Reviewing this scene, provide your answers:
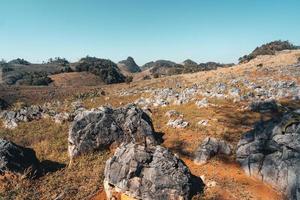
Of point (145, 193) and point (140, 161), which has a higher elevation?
point (140, 161)

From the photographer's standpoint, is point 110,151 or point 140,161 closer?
point 140,161

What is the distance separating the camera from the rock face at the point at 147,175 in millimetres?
20641

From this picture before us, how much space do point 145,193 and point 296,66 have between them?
69148 millimetres

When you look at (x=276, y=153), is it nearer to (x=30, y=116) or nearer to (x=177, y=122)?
(x=177, y=122)

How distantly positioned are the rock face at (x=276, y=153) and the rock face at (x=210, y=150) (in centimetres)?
178

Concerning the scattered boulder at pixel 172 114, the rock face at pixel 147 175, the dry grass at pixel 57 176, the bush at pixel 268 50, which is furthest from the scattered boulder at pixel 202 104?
the bush at pixel 268 50

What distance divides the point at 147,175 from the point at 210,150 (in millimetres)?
8931

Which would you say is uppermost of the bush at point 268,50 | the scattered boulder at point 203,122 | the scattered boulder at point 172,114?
the bush at point 268,50

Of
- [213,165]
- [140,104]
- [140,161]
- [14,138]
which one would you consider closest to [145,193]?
[140,161]

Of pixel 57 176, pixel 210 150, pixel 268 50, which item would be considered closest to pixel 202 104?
pixel 210 150

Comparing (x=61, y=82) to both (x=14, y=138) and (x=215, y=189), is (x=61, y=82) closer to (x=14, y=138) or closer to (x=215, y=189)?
(x=14, y=138)

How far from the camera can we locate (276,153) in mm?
23531

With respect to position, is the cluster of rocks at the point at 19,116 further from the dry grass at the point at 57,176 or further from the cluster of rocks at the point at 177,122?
the cluster of rocks at the point at 177,122

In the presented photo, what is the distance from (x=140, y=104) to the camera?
183 ft
